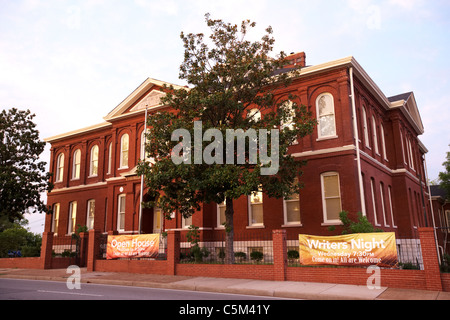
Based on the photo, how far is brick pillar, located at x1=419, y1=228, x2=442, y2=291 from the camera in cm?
1127

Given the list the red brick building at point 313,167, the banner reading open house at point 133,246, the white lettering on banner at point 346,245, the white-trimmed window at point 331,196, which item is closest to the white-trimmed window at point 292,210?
the red brick building at point 313,167

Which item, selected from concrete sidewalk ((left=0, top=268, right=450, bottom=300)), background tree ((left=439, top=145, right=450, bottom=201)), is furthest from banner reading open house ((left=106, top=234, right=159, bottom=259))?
background tree ((left=439, top=145, right=450, bottom=201))

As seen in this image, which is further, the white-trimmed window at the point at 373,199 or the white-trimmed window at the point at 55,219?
the white-trimmed window at the point at 55,219

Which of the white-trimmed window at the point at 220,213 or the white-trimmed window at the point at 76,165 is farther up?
the white-trimmed window at the point at 76,165

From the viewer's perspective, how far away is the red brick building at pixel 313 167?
20.1 meters

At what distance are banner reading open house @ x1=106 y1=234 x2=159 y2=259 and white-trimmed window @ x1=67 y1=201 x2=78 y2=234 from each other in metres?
13.8

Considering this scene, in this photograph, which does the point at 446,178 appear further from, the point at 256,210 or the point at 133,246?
the point at 133,246

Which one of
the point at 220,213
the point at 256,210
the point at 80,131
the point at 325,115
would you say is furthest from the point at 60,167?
the point at 325,115

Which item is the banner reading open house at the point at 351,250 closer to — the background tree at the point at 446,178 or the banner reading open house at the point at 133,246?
the banner reading open house at the point at 133,246

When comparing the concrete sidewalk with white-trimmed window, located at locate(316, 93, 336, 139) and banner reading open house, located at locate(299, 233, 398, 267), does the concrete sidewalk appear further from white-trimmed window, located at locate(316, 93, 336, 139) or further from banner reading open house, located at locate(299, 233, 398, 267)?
white-trimmed window, located at locate(316, 93, 336, 139)

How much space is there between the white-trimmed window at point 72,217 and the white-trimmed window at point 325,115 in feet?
72.1

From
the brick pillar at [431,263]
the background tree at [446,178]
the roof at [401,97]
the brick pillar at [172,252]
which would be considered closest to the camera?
the brick pillar at [431,263]

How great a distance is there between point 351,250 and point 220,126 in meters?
7.21

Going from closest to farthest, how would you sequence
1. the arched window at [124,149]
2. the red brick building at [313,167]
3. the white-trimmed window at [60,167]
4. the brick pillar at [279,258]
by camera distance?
the brick pillar at [279,258] < the red brick building at [313,167] < the arched window at [124,149] < the white-trimmed window at [60,167]
